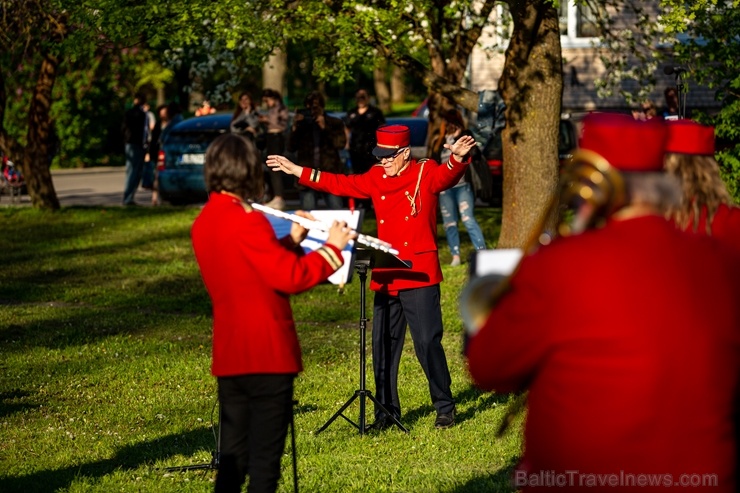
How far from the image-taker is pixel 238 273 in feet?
17.3

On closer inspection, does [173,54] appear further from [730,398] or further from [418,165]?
[730,398]

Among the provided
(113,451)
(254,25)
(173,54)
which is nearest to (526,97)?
(254,25)

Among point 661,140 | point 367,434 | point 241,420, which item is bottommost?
point 367,434

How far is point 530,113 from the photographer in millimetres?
14758

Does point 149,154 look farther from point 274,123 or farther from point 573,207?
point 573,207

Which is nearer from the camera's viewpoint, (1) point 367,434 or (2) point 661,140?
(2) point 661,140

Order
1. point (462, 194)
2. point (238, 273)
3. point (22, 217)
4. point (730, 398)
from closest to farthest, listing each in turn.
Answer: point (730, 398)
point (238, 273)
point (462, 194)
point (22, 217)

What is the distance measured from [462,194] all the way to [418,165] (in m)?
7.05

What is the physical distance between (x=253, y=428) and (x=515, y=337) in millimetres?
2009

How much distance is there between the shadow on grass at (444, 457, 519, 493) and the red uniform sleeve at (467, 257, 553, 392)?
3239 millimetres

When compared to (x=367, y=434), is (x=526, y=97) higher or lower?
higher

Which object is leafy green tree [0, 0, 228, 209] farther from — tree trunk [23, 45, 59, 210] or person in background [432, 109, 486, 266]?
person in background [432, 109, 486, 266]

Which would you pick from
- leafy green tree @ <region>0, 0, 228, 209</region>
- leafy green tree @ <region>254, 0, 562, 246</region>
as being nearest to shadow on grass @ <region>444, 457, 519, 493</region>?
leafy green tree @ <region>254, 0, 562, 246</region>

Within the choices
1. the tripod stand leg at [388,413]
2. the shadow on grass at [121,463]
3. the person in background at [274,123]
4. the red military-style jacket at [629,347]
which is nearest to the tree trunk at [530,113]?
the person in background at [274,123]
